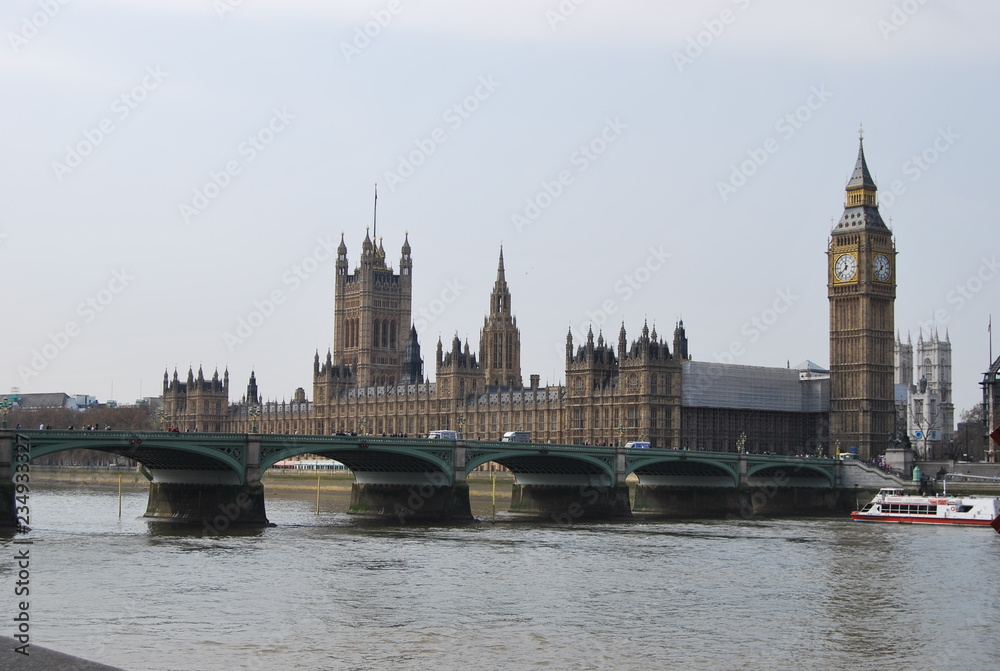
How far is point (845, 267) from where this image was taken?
131 metres

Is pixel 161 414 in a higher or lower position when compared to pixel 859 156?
lower

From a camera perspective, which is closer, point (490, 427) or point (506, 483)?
point (506, 483)

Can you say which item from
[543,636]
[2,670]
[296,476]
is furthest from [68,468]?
[2,670]

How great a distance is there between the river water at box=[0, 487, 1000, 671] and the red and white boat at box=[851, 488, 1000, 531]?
45.3 ft

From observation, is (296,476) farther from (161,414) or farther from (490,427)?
(161,414)

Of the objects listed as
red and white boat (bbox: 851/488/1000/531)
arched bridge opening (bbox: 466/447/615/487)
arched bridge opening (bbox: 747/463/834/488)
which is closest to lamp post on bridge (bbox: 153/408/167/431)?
arched bridge opening (bbox: 747/463/834/488)

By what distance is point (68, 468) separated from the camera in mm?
153125

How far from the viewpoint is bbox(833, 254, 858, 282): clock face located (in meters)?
130

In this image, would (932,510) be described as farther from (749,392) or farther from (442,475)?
(749,392)

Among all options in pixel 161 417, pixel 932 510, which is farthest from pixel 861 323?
pixel 161 417

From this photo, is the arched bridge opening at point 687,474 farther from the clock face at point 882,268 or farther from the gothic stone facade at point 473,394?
the clock face at point 882,268

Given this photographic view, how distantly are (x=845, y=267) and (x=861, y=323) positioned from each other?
5335mm

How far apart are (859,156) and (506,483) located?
46.2 metres

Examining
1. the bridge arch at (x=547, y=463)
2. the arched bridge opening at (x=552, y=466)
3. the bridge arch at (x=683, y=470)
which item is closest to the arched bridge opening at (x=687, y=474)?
the bridge arch at (x=683, y=470)
